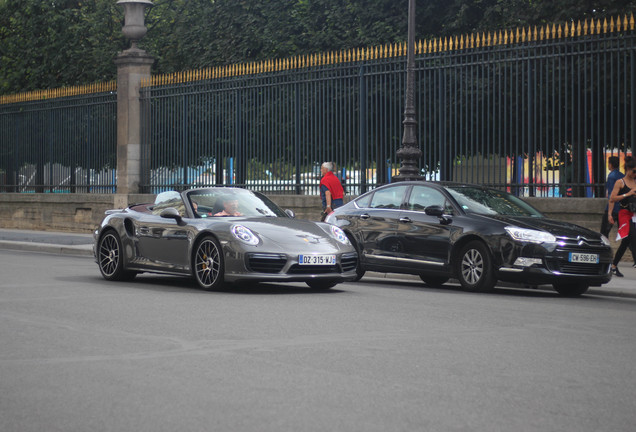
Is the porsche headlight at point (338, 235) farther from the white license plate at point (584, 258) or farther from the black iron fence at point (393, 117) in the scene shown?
the black iron fence at point (393, 117)

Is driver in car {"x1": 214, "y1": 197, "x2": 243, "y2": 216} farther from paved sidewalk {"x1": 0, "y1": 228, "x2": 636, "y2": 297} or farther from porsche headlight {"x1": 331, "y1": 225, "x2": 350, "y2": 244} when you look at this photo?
paved sidewalk {"x1": 0, "y1": 228, "x2": 636, "y2": 297}

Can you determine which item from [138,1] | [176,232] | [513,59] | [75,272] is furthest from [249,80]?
[176,232]

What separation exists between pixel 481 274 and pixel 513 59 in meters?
6.44

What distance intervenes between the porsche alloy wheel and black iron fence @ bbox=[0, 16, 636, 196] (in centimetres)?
706

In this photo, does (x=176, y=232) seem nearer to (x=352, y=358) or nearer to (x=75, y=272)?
(x=75, y=272)

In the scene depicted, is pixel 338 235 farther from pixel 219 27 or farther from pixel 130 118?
pixel 219 27

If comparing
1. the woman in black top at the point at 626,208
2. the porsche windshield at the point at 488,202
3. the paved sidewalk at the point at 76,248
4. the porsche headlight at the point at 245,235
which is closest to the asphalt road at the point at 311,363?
the porsche headlight at the point at 245,235

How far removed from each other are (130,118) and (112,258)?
42.4 ft

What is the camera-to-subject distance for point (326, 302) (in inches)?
438

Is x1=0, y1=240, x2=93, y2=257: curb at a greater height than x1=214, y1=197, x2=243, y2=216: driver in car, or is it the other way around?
x1=214, y1=197, x2=243, y2=216: driver in car

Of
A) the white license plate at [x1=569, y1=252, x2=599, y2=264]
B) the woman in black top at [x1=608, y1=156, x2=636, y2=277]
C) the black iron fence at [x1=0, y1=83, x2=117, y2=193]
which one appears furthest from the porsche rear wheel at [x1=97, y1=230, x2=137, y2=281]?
the black iron fence at [x1=0, y1=83, x2=117, y2=193]

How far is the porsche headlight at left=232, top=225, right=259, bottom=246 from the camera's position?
11938 mm

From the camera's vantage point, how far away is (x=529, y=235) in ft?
40.7

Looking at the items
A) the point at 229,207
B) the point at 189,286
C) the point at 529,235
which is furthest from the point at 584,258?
the point at 189,286
